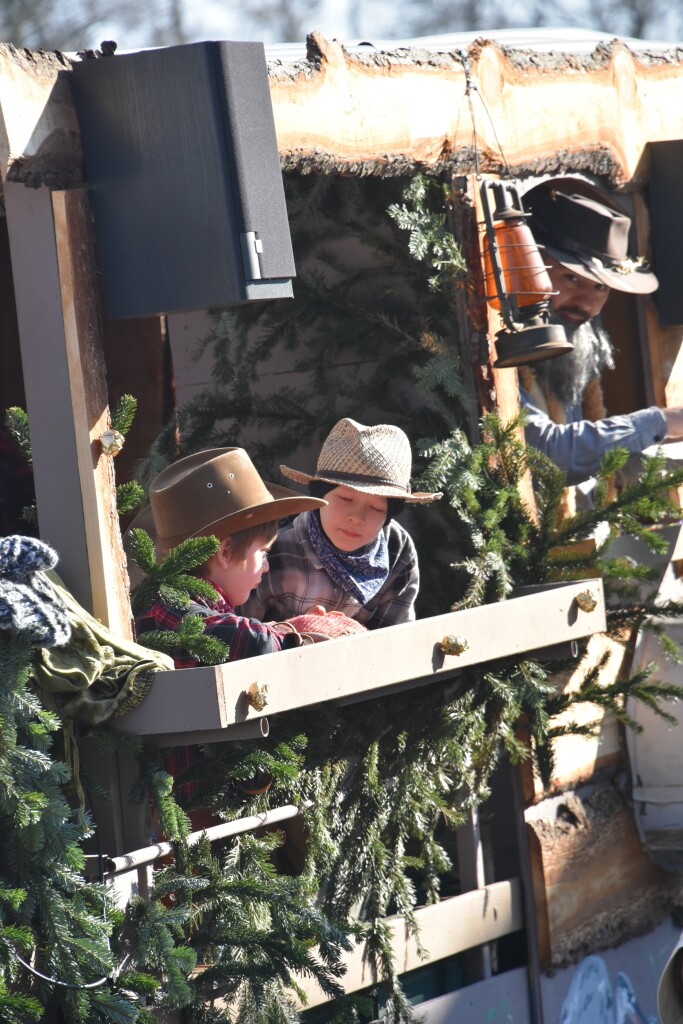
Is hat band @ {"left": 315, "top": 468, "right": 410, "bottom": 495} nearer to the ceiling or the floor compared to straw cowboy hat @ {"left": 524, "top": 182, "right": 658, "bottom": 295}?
nearer to the floor

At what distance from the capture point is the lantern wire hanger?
475 centimetres

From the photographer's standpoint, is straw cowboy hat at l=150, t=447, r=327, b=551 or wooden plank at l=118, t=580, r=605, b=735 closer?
wooden plank at l=118, t=580, r=605, b=735

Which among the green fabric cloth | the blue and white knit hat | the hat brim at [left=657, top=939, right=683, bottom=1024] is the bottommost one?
the hat brim at [left=657, top=939, right=683, bottom=1024]

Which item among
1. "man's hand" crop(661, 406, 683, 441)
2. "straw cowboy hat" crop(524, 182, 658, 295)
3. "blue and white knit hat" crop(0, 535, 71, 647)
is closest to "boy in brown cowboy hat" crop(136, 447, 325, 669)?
"blue and white knit hat" crop(0, 535, 71, 647)

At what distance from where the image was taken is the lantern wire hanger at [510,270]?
4.75 metres

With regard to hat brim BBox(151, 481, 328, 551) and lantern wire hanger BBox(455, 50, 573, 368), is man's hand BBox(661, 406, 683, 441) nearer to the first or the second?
lantern wire hanger BBox(455, 50, 573, 368)

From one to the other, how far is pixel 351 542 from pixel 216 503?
26.6 inches

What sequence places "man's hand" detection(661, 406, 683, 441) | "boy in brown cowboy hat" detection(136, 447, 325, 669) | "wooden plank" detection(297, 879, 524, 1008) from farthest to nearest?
"man's hand" detection(661, 406, 683, 441) → "wooden plank" detection(297, 879, 524, 1008) → "boy in brown cowboy hat" detection(136, 447, 325, 669)

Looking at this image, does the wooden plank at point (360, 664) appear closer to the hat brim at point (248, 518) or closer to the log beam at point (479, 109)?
the hat brim at point (248, 518)

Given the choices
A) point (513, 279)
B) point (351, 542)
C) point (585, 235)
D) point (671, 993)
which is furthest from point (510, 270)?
point (671, 993)

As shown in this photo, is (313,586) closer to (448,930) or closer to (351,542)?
(351,542)

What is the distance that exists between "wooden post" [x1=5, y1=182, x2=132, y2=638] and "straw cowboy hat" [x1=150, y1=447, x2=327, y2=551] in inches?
12.2

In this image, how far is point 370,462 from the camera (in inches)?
160

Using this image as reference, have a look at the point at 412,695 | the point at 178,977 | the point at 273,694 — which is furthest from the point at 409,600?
the point at 178,977
